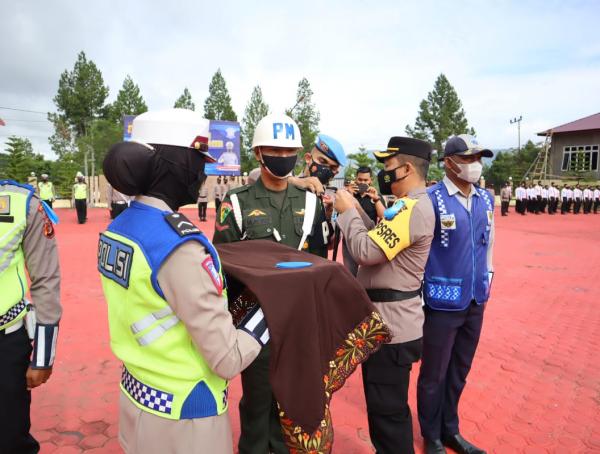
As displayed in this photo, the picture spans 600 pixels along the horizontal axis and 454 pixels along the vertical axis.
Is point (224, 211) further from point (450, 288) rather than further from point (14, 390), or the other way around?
point (450, 288)

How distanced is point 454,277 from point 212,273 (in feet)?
6.47

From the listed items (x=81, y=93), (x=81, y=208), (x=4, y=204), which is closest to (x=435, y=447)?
(x=4, y=204)

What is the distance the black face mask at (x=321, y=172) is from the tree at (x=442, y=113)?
5439cm

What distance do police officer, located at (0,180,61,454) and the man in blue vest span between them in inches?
90.6

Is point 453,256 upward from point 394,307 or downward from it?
upward

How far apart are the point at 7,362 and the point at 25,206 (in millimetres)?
795

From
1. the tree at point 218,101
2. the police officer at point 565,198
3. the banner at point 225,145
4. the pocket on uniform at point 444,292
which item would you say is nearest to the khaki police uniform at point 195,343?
the pocket on uniform at point 444,292

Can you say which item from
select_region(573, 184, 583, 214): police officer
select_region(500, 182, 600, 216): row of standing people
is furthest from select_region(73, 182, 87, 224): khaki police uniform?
select_region(573, 184, 583, 214): police officer

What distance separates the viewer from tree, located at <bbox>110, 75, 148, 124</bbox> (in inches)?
1944

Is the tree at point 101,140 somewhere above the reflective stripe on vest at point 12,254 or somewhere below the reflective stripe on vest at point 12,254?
above

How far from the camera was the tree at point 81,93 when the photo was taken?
161 ft

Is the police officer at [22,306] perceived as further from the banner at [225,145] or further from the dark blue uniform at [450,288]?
the banner at [225,145]

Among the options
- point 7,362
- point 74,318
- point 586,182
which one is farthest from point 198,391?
point 586,182

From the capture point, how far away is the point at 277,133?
Answer: 2564 millimetres
